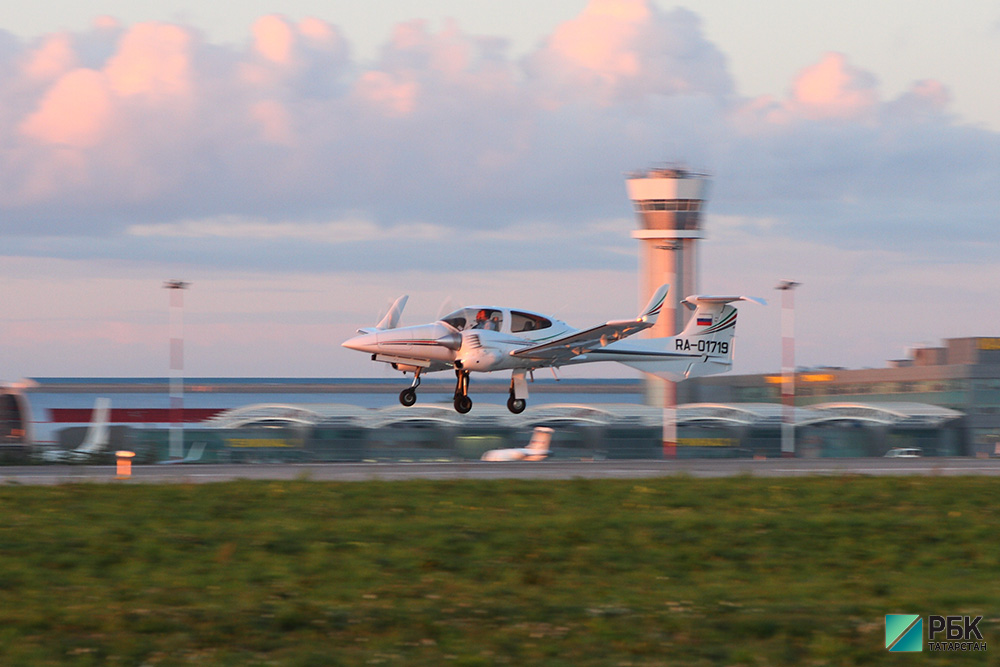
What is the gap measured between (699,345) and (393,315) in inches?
639

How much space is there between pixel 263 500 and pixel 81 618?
9609 millimetres

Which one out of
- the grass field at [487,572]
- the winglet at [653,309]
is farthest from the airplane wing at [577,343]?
the grass field at [487,572]

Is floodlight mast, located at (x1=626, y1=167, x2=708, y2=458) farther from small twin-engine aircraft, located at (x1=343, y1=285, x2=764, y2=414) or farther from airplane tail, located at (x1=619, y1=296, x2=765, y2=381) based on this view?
small twin-engine aircraft, located at (x1=343, y1=285, x2=764, y2=414)

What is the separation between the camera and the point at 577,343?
123 ft

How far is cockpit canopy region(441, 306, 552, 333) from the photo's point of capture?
36.0 m

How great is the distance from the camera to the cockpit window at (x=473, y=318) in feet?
118

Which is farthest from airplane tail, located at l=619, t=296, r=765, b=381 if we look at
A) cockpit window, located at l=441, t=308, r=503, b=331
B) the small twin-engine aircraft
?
cockpit window, located at l=441, t=308, r=503, b=331

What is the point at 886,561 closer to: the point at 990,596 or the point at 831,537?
the point at 831,537

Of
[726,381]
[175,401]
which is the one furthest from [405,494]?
[726,381]

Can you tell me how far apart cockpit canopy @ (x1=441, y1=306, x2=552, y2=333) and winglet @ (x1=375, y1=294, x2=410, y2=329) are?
5.17 feet

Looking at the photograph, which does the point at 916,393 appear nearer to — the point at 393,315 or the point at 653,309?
the point at 653,309

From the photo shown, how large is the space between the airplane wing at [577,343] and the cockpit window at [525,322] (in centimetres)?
62

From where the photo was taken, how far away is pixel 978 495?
26766 millimetres

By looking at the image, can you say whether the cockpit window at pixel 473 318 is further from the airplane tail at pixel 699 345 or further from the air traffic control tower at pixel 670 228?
the air traffic control tower at pixel 670 228
